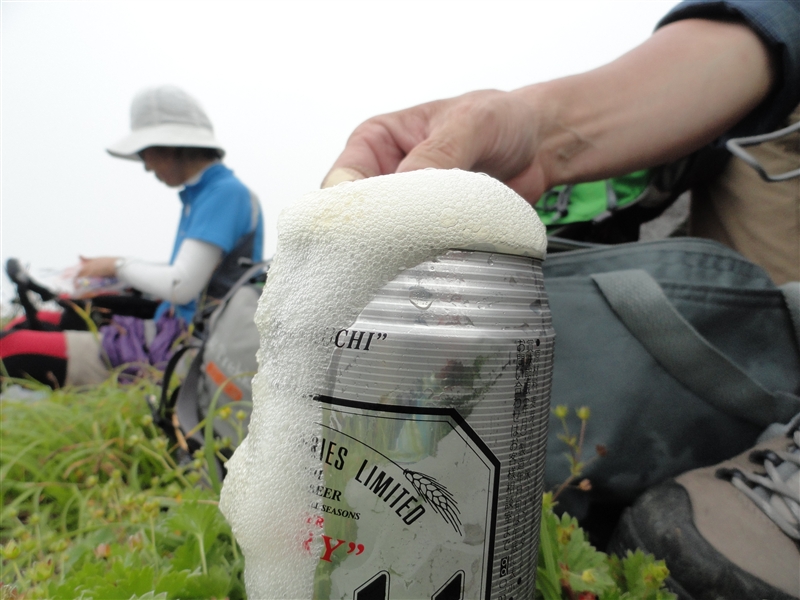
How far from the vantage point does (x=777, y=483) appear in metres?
0.54

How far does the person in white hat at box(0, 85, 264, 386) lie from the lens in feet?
4.90

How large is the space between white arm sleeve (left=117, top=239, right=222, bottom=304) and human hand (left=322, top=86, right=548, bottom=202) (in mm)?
1183

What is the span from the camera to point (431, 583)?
343mm

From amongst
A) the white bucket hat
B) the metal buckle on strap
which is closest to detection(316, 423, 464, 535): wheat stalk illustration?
the metal buckle on strap

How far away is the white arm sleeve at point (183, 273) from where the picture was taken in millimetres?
1741

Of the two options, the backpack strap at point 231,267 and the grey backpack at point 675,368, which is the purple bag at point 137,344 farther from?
the grey backpack at point 675,368

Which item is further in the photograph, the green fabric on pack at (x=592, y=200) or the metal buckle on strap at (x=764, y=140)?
the green fabric on pack at (x=592, y=200)

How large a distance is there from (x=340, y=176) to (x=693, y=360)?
0.51 meters

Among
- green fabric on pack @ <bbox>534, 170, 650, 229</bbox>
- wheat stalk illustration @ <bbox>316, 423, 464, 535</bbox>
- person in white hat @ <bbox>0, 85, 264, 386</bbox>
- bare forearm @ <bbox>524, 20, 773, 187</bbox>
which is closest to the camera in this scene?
wheat stalk illustration @ <bbox>316, 423, 464, 535</bbox>

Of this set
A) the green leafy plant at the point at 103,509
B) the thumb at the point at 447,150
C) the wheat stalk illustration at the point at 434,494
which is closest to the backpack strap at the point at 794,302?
the thumb at the point at 447,150

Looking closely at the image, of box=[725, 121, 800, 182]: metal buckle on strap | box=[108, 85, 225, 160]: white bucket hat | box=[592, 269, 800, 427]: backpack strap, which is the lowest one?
box=[592, 269, 800, 427]: backpack strap

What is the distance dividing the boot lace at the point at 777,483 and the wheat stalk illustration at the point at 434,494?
0.42 m

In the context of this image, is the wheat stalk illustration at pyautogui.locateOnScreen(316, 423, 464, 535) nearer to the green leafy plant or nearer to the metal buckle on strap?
the green leafy plant

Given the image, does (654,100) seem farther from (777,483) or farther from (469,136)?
(777,483)
